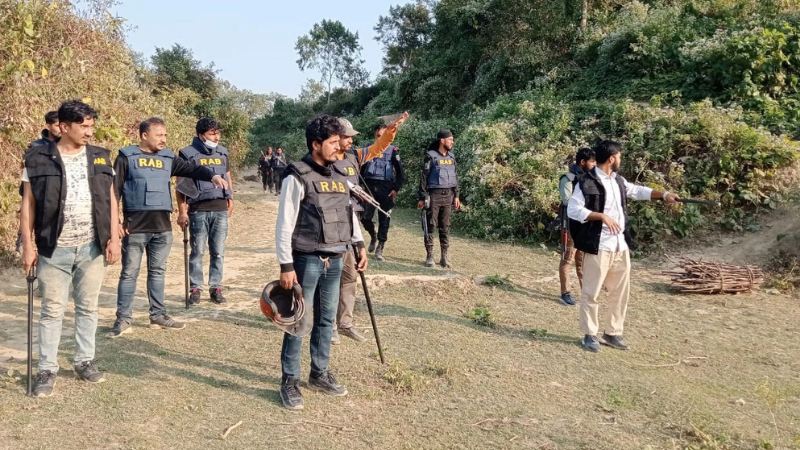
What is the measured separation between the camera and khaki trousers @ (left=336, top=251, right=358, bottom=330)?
16.5 feet

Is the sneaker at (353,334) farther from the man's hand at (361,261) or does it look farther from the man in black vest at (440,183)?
the man in black vest at (440,183)

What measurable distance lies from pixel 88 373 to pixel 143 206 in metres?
1.53

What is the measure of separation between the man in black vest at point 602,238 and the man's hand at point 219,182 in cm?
330

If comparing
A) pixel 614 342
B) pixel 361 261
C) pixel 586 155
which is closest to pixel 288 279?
pixel 361 261

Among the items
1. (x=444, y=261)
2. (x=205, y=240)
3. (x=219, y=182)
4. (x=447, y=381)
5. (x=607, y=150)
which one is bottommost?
(x=447, y=381)

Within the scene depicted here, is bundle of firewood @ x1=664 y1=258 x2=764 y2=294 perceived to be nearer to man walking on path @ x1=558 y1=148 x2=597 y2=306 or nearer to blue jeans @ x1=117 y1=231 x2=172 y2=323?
man walking on path @ x1=558 y1=148 x2=597 y2=306

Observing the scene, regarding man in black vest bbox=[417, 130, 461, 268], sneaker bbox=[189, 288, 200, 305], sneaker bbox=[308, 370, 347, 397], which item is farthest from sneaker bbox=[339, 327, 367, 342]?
man in black vest bbox=[417, 130, 461, 268]

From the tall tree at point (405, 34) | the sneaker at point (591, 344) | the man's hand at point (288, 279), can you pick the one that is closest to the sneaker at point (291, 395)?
the man's hand at point (288, 279)

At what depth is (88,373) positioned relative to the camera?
13.4ft

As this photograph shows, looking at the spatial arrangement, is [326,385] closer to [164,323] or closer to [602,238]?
[164,323]

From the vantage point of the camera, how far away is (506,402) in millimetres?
4000

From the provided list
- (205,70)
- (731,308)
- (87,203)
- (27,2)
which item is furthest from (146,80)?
(205,70)

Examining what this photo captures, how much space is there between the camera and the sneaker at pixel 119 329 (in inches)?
199

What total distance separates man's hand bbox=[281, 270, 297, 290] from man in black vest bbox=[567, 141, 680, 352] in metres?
2.53
